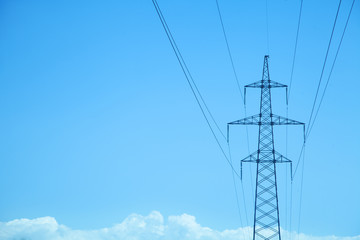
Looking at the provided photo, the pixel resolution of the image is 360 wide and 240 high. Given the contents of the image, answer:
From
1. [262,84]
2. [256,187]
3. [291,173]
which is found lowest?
[256,187]

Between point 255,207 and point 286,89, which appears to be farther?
point 286,89

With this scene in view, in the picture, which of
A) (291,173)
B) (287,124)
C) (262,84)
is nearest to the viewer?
(287,124)

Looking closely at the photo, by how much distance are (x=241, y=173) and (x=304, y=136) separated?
16.9 ft

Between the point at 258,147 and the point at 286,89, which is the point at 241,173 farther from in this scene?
the point at 286,89

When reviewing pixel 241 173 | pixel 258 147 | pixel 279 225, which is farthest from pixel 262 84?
pixel 279 225

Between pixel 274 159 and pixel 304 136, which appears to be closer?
pixel 274 159

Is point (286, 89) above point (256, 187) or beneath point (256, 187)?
above

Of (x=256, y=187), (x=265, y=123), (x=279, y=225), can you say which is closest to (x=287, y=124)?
(x=265, y=123)

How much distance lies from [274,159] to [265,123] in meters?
2.50

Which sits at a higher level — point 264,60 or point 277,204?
point 264,60

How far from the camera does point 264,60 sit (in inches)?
1278

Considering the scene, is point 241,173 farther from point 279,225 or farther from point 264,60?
point 264,60

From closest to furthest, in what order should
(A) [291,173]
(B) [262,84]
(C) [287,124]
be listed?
1. (C) [287,124]
2. (B) [262,84]
3. (A) [291,173]

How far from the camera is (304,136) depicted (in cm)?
3161
